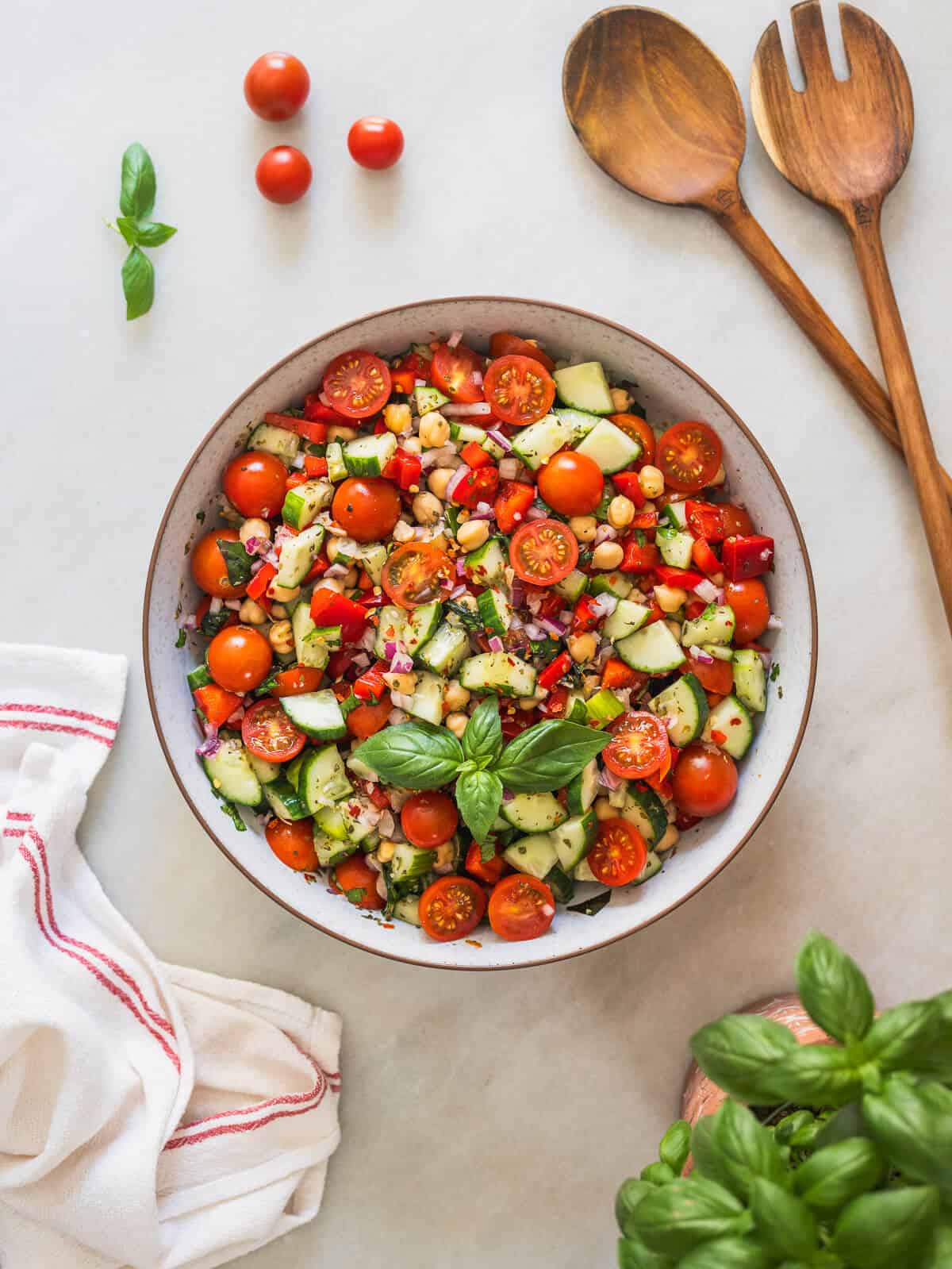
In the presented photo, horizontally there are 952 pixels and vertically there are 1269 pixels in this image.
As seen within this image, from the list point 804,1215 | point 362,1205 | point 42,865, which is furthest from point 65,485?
point 804,1215

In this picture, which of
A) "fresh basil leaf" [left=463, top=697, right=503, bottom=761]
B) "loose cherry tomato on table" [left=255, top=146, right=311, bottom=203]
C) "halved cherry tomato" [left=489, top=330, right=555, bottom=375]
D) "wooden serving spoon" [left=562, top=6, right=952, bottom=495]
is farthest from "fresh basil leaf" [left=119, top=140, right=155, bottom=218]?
"fresh basil leaf" [left=463, top=697, right=503, bottom=761]

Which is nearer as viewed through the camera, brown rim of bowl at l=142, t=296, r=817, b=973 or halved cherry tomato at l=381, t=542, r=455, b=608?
brown rim of bowl at l=142, t=296, r=817, b=973

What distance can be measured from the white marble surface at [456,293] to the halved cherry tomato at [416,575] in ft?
2.55

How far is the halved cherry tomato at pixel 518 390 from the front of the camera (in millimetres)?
2645

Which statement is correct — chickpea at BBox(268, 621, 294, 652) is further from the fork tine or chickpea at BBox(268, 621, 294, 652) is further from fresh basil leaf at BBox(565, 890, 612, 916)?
the fork tine

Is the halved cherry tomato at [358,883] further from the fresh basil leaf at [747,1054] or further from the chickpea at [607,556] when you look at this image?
the fresh basil leaf at [747,1054]

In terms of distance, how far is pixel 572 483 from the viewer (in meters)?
2.59

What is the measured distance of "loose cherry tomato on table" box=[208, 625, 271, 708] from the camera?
2.64 metres

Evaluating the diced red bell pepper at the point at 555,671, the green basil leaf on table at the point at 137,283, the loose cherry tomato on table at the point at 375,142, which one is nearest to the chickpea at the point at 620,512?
the diced red bell pepper at the point at 555,671

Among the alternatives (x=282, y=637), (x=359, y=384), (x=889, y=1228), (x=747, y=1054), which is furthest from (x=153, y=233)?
(x=889, y=1228)

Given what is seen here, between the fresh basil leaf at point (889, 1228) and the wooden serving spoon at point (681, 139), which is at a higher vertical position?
the wooden serving spoon at point (681, 139)

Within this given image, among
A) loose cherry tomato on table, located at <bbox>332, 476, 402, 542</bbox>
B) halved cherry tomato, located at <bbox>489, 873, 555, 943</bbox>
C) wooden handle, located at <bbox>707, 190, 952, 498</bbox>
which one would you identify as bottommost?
halved cherry tomato, located at <bbox>489, 873, 555, 943</bbox>

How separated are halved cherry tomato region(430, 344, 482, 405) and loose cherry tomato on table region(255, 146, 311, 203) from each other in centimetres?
67

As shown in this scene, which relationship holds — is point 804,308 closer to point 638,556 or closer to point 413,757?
point 638,556
